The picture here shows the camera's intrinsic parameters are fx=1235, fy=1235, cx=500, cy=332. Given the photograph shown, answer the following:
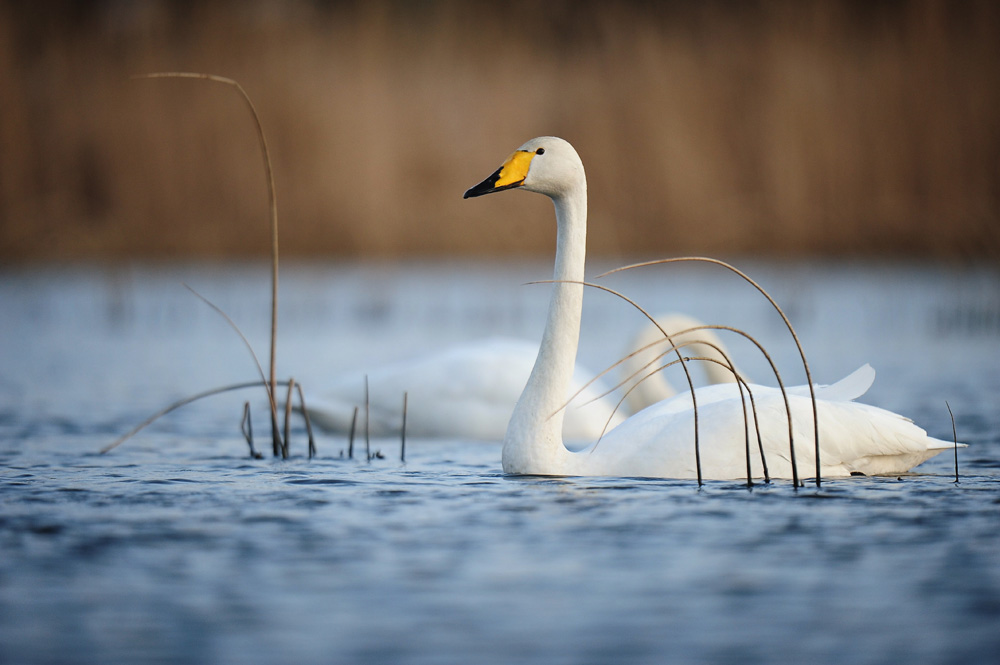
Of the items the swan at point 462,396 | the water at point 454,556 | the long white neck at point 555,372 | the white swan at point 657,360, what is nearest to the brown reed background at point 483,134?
the white swan at point 657,360

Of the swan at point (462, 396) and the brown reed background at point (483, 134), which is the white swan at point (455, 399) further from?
the brown reed background at point (483, 134)

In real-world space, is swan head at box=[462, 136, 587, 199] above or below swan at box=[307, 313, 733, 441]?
above

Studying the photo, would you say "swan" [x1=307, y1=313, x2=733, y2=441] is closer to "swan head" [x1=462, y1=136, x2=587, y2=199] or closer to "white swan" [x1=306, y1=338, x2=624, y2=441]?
"white swan" [x1=306, y1=338, x2=624, y2=441]

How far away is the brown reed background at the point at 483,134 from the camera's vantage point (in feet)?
78.2

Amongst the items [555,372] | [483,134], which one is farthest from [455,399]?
[483,134]

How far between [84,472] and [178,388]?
15.5 feet

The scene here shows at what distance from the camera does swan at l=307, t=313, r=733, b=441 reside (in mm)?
7957

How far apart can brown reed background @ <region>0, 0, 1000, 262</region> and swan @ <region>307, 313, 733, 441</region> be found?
1234 centimetres

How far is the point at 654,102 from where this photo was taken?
27.8 metres

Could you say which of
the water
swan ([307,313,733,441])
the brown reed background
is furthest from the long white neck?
the brown reed background

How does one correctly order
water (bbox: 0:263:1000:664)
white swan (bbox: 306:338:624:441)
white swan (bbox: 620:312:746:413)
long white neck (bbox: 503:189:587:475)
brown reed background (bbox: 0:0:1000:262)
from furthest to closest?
1. brown reed background (bbox: 0:0:1000:262)
2. white swan (bbox: 620:312:746:413)
3. white swan (bbox: 306:338:624:441)
4. long white neck (bbox: 503:189:587:475)
5. water (bbox: 0:263:1000:664)

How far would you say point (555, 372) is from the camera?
18.7 feet

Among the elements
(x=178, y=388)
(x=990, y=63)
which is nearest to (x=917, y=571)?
(x=178, y=388)

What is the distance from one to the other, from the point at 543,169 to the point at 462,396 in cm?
264
